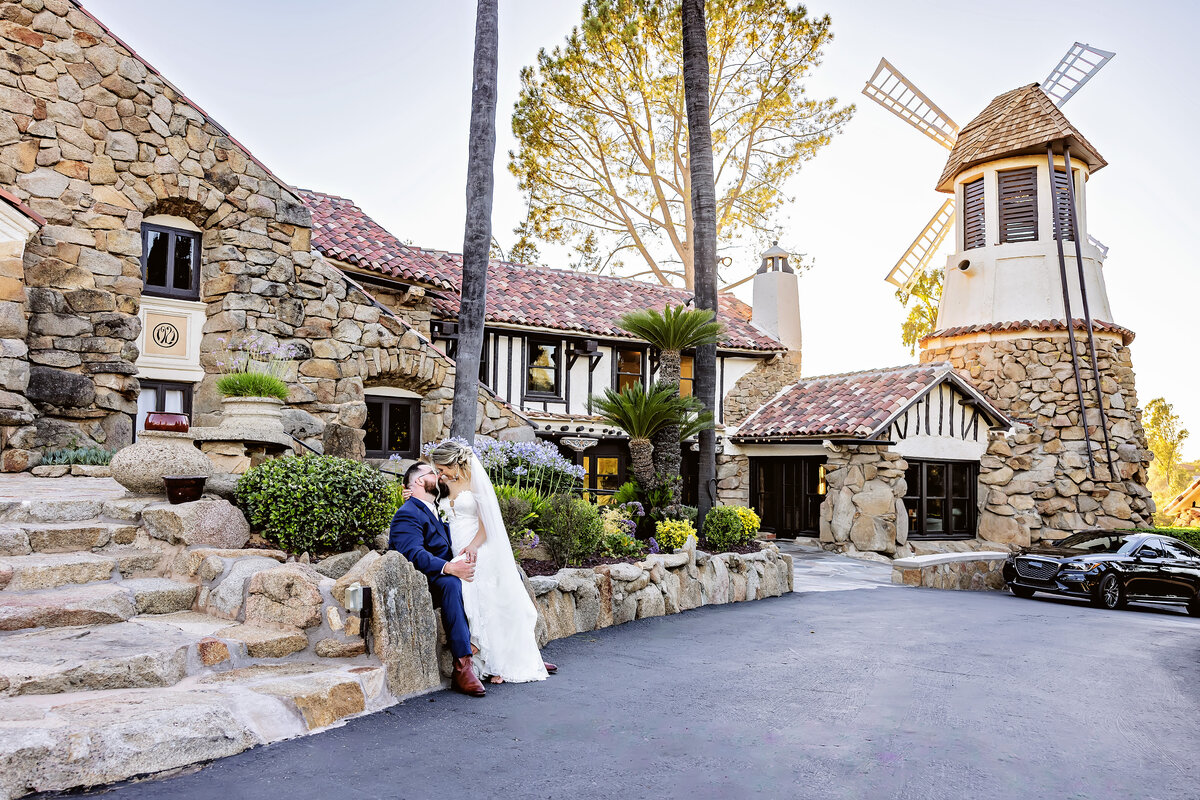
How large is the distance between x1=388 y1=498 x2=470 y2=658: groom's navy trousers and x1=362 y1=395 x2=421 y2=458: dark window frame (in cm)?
911

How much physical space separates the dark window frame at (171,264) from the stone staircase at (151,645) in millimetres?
6963

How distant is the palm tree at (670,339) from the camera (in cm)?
1144

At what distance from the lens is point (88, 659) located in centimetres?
466

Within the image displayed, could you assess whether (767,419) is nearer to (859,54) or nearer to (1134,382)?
(1134,382)

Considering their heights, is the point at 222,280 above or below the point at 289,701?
above

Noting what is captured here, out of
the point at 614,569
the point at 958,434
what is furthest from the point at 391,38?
the point at 958,434

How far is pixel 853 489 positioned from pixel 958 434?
360 cm

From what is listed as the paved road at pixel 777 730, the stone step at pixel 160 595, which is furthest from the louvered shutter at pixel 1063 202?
the stone step at pixel 160 595

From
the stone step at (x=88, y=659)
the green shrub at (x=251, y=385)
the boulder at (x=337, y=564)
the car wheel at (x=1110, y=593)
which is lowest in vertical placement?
the car wheel at (x=1110, y=593)

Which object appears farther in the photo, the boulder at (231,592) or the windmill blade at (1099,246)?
the windmill blade at (1099,246)

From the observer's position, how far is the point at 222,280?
13.3 metres

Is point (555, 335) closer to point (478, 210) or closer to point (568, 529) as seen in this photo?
point (478, 210)

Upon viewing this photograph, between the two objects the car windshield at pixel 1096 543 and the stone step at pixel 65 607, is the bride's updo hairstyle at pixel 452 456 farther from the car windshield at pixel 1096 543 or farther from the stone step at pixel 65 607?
the car windshield at pixel 1096 543

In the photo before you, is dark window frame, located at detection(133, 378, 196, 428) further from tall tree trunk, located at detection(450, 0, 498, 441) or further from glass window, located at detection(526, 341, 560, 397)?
glass window, located at detection(526, 341, 560, 397)
